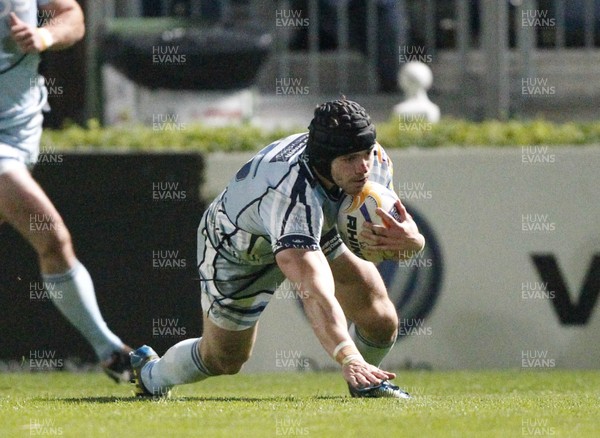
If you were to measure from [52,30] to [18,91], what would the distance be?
15.9 inches

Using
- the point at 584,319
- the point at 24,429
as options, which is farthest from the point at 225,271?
the point at 584,319

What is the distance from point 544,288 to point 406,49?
3.86 meters

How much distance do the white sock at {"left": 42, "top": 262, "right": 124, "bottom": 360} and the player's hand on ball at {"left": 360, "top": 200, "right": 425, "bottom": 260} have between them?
7.32 ft

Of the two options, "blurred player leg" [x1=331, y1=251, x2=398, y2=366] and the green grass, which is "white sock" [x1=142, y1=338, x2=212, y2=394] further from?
"blurred player leg" [x1=331, y1=251, x2=398, y2=366]

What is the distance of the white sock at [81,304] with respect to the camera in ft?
27.2

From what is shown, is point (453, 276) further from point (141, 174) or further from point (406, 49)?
point (406, 49)

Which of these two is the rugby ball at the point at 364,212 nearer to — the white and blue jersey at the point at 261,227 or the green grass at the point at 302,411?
the white and blue jersey at the point at 261,227

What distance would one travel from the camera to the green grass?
582 centimetres

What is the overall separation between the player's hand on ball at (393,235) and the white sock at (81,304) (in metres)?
2.23

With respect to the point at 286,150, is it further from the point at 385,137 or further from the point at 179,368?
the point at 385,137

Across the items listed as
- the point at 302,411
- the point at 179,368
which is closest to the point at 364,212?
the point at 302,411

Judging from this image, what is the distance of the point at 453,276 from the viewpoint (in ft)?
32.9

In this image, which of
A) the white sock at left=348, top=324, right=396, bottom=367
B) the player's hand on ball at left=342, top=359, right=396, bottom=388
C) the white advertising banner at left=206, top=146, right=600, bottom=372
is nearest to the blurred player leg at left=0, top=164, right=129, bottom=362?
the white sock at left=348, top=324, right=396, bottom=367

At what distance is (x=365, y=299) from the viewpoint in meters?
7.46
